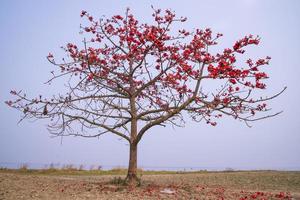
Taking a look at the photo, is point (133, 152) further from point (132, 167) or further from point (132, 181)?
point (132, 181)

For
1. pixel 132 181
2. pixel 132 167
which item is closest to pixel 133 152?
pixel 132 167

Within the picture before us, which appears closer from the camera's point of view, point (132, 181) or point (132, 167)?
point (132, 181)

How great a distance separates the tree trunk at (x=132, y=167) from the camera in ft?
39.8

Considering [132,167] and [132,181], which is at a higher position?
[132,167]

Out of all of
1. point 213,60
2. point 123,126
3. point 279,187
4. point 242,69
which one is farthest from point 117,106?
point 279,187

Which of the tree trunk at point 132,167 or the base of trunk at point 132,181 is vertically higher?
the tree trunk at point 132,167

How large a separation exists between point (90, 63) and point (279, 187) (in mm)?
10296

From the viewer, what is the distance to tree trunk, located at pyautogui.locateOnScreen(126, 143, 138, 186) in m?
12.1

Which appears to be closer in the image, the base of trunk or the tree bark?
the base of trunk

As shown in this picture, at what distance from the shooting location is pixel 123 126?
13094 mm

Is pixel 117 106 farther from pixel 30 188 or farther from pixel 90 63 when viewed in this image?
pixel 30 188

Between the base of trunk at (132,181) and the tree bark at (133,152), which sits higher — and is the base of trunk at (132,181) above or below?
below

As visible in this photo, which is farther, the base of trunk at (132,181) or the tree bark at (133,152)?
the tree bark at (133,152)

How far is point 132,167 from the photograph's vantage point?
40.1ft
